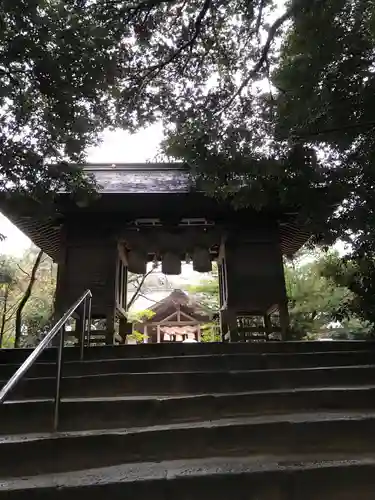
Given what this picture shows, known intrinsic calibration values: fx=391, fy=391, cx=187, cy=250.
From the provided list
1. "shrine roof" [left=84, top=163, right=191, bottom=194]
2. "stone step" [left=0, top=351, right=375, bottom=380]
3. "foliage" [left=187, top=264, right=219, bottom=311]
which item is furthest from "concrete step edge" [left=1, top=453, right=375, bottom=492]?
"foliage" [left=187, top=264, right=219, bottom=311]

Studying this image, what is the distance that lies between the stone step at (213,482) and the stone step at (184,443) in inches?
5.3

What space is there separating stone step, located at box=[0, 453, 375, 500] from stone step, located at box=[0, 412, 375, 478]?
0.13m

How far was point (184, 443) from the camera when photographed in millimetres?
2535

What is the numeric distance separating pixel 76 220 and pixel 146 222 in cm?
129

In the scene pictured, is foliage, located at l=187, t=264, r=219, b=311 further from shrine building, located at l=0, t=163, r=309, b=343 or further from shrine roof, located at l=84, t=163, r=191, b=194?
shrine building, located at l=0, t=163, r=309, b=343

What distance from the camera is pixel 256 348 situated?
444 cm

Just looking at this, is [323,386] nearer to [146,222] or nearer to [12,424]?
[12,424]

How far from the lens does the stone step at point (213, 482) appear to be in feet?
6.70

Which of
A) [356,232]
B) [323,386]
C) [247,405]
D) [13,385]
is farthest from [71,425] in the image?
[356,232]

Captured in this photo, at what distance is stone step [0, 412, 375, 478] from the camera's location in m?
2.40

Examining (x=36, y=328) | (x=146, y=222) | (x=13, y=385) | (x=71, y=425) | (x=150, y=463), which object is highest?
(x=146, y=222)

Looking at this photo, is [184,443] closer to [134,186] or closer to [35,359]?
[35,359]

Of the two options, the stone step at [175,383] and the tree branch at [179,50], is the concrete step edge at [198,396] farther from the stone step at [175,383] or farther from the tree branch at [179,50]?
the tree branch at [179,50]

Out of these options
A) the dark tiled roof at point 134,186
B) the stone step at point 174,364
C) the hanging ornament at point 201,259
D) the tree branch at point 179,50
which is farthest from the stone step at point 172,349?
the tree branch at point 179,50
